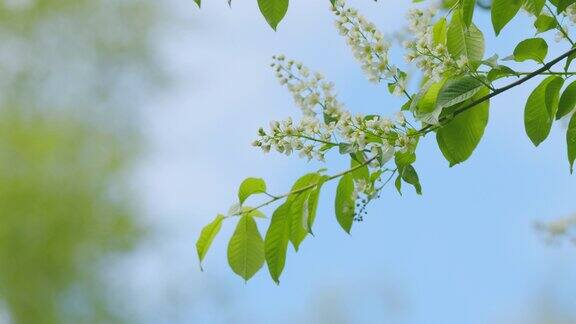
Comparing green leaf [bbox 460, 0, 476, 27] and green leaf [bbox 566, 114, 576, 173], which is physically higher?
green leaf [bbox 460, 0, 476, 27]

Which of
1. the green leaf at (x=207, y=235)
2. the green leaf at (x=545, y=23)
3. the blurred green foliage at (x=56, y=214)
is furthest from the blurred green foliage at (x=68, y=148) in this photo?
the green leaf at (x=545, y=23)

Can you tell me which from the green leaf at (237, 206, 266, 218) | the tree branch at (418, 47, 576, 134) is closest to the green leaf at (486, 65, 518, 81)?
the tree branch at (418, 47, 576, 134)

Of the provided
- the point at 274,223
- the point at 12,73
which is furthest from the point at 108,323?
the point at 274,223

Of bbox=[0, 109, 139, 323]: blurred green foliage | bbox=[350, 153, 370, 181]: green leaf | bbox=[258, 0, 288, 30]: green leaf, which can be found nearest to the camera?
bbox=[258, 0, 288, 30]: green leaf

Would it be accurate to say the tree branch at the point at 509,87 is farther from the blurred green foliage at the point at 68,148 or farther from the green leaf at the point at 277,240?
the blurred green foliage at the point at 68,148

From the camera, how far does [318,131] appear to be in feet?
3.18

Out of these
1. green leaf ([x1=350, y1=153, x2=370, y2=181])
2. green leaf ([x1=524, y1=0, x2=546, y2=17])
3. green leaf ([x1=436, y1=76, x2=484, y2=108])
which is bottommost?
green leaf ([x1=350, y1=153, x2=370, y2=181])

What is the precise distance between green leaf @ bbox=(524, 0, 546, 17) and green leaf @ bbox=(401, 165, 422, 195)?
0.73 feet

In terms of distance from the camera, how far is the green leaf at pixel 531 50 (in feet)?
3.02

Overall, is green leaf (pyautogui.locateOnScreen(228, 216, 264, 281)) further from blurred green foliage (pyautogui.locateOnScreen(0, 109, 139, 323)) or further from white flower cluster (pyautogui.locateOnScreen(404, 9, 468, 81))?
blurred green foliage (pyautogui.locateOnScreen(0, 109, 139, 323))

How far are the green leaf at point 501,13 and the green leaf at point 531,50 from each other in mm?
33

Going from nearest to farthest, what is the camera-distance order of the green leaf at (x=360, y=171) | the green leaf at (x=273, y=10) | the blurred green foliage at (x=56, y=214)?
the green leaf at (x=273, y=10) < the green leaf at (x=360, y=171) < the blurred green foliage at (x=56, y=214)

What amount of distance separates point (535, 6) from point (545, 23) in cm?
13

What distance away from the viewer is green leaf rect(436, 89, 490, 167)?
93 cm
